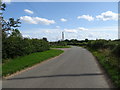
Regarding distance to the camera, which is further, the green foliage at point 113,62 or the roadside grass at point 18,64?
the roadside grass at point 18,64

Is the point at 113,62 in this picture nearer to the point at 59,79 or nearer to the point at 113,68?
the point at 113,68

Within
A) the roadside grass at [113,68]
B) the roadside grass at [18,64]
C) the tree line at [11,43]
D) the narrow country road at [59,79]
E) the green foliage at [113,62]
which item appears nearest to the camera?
the narrow country road at [59,79]

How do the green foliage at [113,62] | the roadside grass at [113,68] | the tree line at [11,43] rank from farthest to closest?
the tree line at [11,43] < the green foliage at [113,62] < the roadside grass at [113,68]

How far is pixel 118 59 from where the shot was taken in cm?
1262

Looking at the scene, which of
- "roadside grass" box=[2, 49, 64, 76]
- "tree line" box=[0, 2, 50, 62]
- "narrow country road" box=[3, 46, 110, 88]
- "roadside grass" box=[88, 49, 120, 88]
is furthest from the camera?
"tree line" box=[0, 2, 50, 62]

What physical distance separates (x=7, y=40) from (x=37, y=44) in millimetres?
10599

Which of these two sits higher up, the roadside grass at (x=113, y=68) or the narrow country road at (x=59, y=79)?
the roadside grass at (x=113, y=68)

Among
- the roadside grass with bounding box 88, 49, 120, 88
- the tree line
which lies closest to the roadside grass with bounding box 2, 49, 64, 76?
the tree line

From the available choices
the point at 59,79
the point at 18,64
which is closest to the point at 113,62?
the point at 59,79

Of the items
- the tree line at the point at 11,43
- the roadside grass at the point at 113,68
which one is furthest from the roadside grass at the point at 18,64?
the roadside grass at the point at 113,68

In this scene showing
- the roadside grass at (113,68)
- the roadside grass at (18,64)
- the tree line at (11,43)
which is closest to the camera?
the roadside grass at (113,68)

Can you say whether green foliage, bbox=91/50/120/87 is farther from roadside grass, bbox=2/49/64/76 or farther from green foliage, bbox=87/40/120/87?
roadside grass, bbox=2/49/64/76

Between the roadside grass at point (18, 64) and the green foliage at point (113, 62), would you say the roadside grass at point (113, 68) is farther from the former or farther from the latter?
the roadside grass at point (18, 64)

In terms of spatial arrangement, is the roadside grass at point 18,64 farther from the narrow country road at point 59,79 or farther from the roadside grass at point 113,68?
the roadside grass at point 113,68
